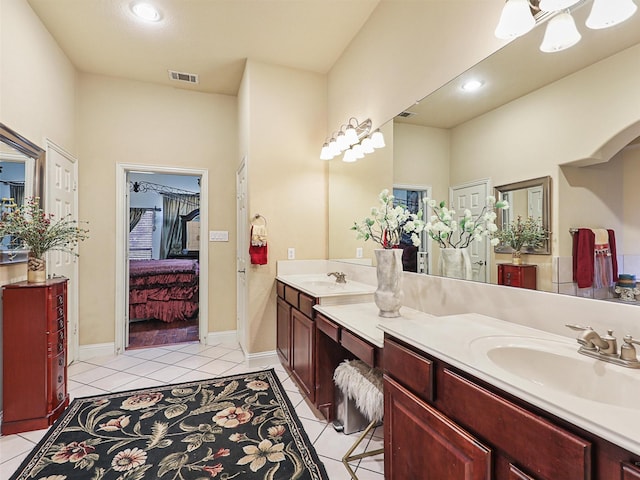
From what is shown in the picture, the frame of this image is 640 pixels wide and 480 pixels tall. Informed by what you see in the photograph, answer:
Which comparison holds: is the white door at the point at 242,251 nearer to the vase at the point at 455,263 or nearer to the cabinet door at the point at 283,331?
the cabinet door at the point at 283,331

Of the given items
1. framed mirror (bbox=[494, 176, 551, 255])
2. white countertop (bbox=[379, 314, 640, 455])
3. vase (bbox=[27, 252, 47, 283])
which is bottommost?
white countertop (bbox=[379, 314, 640, 455])

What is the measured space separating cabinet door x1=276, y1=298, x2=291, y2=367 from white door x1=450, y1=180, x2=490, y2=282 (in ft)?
5.28

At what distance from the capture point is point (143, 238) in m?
7.61

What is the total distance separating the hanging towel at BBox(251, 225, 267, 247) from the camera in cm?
304

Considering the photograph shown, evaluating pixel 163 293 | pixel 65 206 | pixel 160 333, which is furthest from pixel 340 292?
pixel 163 293

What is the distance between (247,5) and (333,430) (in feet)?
10.2

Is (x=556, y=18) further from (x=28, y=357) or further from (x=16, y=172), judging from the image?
(x=28, y=357)

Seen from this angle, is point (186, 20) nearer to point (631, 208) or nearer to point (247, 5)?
point (247, 5)

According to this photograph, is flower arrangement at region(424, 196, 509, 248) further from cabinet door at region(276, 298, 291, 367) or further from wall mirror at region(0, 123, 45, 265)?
wall mirror at region(0, 123, 45, 265)

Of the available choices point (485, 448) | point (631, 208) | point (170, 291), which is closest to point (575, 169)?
point (631, 208)

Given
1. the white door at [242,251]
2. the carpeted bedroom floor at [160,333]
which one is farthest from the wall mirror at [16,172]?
the carpeted bedroom floor at [160,333]

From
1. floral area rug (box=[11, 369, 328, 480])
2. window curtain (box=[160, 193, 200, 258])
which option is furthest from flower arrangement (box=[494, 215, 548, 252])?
window curtain (box=[160, 193, 200, 258])

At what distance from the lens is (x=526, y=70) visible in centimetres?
144

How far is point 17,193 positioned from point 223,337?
241 cm
